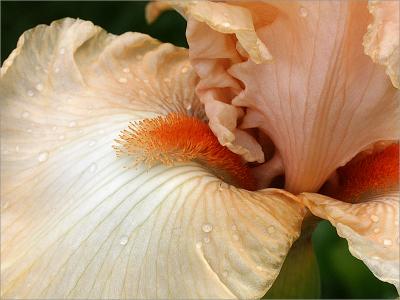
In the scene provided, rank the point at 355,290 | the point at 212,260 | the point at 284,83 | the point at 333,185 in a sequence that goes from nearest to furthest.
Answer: the point at 212,260, the point at 284,83, the point at 333,185, the point at 355,290

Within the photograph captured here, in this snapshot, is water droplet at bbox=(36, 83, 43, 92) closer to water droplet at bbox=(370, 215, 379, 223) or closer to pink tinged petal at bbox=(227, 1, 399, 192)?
pink tinged petal at bbox=(227, 1, 399, 192)

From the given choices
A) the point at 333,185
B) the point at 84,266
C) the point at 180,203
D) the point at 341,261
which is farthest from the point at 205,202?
the point at 341,261

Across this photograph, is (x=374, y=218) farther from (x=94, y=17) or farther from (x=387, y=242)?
(x=94, y=17)

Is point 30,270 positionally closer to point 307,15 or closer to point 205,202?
point 205,202

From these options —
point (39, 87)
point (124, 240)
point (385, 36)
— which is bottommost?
point (124, 240)

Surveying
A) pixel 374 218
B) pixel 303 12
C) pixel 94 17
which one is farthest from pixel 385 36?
pixel 94 17

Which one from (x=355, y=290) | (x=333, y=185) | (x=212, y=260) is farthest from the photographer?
(x=355, y=290)
